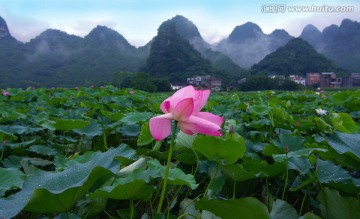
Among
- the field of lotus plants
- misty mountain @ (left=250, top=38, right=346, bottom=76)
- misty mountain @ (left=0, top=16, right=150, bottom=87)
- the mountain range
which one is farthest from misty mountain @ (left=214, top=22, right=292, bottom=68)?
the field of lotus plants

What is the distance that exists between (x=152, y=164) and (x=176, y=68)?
44.6 meters

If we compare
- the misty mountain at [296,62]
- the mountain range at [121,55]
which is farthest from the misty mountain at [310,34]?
the misty mountain at [296,62]

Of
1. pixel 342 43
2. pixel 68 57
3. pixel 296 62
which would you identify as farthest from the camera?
pixel 342 43

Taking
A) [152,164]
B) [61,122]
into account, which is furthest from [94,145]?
[152,164]

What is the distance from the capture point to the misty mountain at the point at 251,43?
253ft

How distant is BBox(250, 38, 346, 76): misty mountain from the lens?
42594 mm

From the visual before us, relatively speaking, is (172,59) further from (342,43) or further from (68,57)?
(342,43)

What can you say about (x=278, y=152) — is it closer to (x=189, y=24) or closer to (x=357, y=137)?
(x=357, y=137)

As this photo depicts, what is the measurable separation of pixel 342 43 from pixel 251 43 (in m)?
22.6

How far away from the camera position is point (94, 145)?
188cm

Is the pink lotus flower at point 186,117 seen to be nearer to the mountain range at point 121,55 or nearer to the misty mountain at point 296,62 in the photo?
the mountain range at point 121,55

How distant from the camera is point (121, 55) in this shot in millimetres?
54469

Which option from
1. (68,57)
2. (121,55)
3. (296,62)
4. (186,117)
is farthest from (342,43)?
(186,117)

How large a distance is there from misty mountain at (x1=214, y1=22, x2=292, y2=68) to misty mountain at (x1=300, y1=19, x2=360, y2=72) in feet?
39.2
